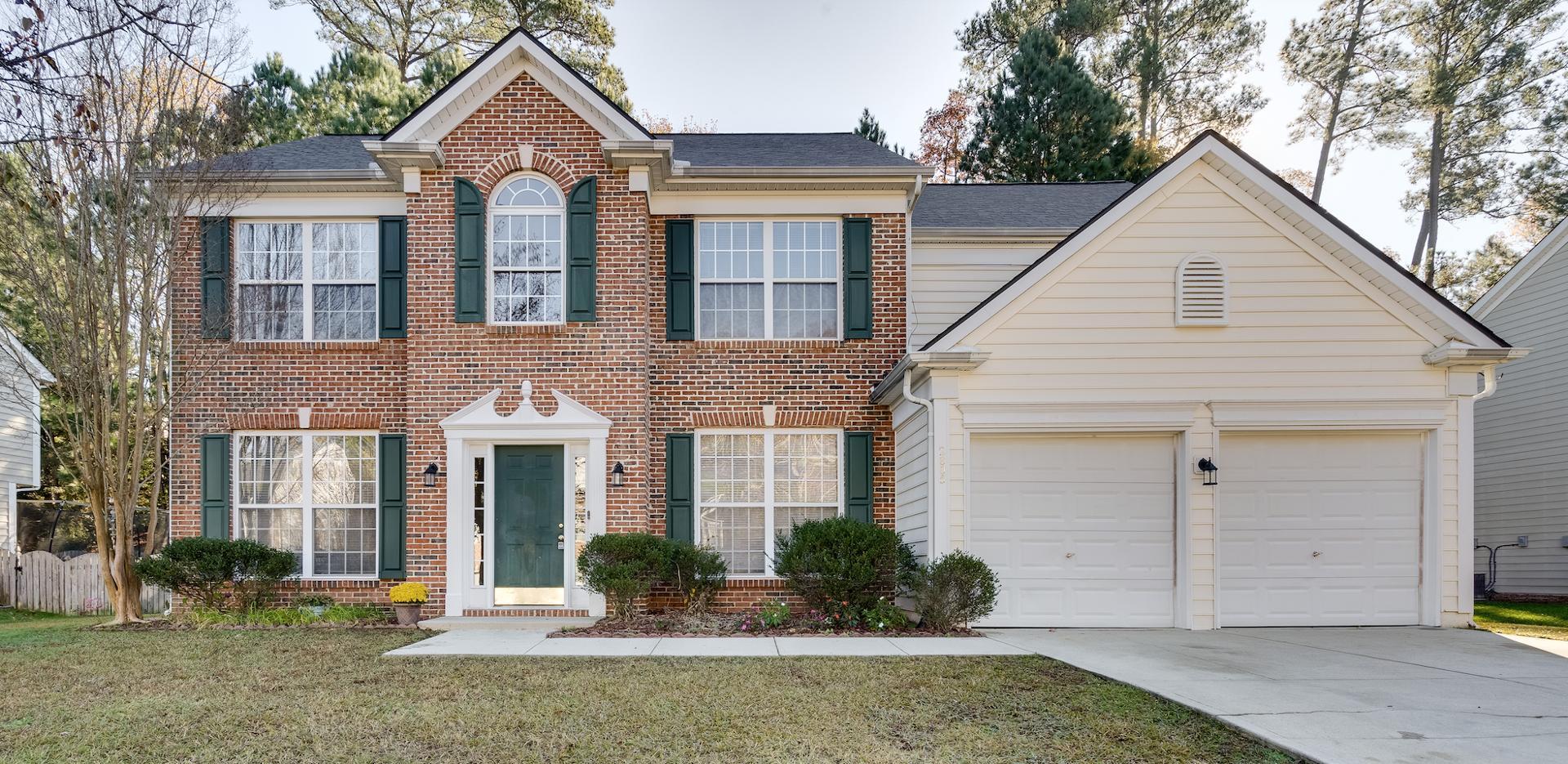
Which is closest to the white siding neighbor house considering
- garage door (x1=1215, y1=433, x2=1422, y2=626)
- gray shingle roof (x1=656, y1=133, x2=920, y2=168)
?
garage door (x1=1215, y1=433, x2=1422, y2=626)

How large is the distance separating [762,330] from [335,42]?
19.3m

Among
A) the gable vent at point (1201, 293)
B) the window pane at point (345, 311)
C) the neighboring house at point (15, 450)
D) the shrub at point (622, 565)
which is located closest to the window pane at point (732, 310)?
the shrub at point (622, 565)

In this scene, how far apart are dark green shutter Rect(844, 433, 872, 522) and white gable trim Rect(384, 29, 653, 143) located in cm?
452

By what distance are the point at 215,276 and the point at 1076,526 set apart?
10843 mm

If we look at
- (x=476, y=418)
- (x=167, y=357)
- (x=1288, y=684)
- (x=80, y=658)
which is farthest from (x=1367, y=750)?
(x=167, y=357)

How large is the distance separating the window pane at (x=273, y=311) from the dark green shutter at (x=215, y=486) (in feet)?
4.66

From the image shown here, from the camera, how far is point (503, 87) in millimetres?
10977

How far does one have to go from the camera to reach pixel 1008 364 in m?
9.84

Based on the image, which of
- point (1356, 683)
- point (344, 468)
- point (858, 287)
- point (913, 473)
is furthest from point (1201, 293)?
point (344, 468)

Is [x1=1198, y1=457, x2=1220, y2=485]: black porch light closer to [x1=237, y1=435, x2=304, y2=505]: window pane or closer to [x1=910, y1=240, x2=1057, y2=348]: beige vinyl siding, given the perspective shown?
[x1=910, y1=240, x2=1057, y2=348]: beige vinyl siding

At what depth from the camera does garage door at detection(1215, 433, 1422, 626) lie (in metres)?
9.78

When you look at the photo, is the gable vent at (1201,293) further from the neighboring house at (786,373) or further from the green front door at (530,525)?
the green front door at (530,525)

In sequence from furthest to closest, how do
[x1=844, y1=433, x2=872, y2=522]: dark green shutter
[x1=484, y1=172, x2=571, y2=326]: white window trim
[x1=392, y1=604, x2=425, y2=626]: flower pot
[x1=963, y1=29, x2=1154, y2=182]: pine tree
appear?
[x1=963, y1=29, x2=1154, y2=182]: pine tree < [x1=844, y1=433, x2=872, y2=522]: dark green shutter < [x1=484, y1=172, x2=571, y2=326]: white window trim < [x1=392, y1=604, x2=425, y2=626]: flower pot

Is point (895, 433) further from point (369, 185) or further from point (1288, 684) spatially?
point (369, 185)
